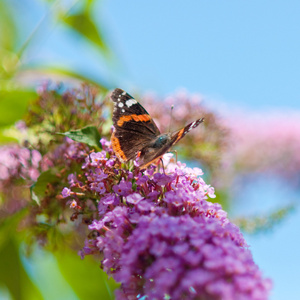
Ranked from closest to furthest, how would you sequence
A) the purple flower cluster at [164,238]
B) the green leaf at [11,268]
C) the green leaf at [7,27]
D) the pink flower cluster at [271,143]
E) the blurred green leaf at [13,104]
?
the purple flower cluster at [164,238]
the green leaf at [11,268]
the blurred green leaf at [13,104]
the green leaf at [7,27]
the pink flower cluster at [271,143]

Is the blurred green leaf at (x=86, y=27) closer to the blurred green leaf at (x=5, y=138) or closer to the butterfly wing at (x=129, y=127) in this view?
the blurred green leaf at (x=5, y=138)

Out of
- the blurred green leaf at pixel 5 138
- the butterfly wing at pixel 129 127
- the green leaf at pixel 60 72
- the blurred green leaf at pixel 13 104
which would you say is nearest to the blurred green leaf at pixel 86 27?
the green leaf at pixel 60 72

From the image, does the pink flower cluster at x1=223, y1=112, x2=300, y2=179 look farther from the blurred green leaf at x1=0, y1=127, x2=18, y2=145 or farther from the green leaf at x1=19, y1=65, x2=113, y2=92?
the blurred green leaf at x1=0, y1=127, x2=18, y2=145

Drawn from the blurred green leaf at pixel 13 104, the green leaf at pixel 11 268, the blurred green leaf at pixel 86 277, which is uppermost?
the blurred green leaf at pixel 13 104

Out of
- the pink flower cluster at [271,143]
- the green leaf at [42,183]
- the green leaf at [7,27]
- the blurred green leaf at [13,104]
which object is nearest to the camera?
the green leaf at [42,183]

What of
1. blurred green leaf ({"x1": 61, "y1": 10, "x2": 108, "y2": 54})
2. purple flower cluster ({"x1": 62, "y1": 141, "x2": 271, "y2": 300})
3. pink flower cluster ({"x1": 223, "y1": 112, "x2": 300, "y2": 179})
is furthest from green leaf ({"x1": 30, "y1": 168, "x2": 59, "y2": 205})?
pink flower cluster ({"x1": 223, "y1": 112, "x2": 300, "y2": 179})

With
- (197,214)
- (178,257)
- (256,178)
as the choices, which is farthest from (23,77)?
(256,178)
